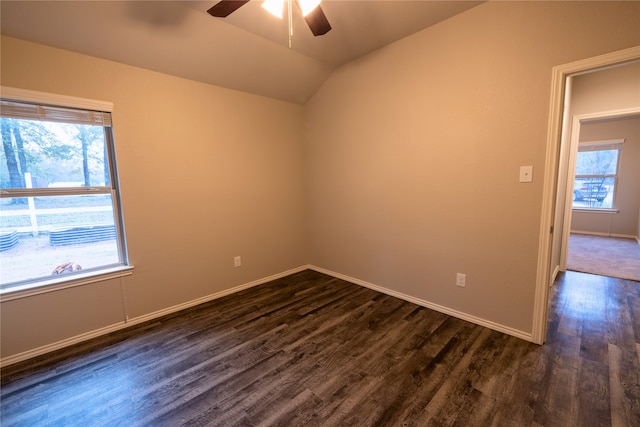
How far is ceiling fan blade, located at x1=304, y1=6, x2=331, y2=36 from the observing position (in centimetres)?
162

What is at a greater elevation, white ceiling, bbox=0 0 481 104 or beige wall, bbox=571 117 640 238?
white ceiling, bbox=0 0 481 104

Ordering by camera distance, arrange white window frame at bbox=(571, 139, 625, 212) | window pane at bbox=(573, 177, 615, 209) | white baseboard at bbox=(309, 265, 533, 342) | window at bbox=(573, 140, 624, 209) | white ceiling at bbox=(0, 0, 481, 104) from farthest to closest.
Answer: window pane at bbox=(573, 177, 615, 209) → window at bbox=(573, 140, 624, 209) → white window frame at bbox=(571, 139, 625, 212) → white baseboard at bbox=(309, 265, 533, 342) → white ceiling at bbox=(0, 0, 481, 104)

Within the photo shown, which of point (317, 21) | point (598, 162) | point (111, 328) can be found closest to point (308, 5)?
point (317, 21)

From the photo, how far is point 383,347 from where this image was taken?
6.97 feet

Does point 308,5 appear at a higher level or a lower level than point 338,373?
higher

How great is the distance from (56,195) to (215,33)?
6.26 feet

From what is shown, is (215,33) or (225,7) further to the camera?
(215,33)

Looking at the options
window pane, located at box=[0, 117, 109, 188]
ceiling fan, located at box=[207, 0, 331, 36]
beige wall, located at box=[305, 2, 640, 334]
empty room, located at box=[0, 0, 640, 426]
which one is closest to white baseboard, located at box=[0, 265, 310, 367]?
empty room, located at box=[0, 0, 640, 426]

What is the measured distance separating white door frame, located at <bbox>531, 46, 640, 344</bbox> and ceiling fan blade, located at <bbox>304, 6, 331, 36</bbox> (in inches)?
64.6

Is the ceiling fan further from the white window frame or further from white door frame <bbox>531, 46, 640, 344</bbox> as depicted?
the white window frame

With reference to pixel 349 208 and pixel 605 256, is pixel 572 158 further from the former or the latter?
pixel 349 208

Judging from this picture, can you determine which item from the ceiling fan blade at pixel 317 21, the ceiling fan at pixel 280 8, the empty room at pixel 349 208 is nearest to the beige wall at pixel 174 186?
the empty room at pixel 349 208

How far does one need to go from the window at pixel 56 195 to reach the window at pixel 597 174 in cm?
856

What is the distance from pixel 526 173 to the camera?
205 cm
